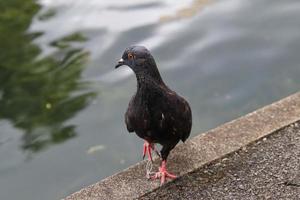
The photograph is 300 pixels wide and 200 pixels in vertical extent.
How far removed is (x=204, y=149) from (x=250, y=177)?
0.48m

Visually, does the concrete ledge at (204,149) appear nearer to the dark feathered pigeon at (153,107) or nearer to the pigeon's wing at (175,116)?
the dark feathered pigeon at (153,107)

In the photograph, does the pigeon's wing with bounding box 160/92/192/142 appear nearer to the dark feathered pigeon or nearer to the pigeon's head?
the dark feathered pigeon

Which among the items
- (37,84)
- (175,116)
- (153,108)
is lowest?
(37,84)

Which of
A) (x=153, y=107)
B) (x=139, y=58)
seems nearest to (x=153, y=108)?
(x=153, y=107)

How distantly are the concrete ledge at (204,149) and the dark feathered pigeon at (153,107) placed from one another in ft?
1.00

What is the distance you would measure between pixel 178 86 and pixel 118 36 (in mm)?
1755

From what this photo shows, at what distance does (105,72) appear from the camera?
947 centimetres

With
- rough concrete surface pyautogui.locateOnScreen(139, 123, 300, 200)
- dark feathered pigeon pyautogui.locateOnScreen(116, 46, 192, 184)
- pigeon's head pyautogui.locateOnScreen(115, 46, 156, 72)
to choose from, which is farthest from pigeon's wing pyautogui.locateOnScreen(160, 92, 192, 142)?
rough concrete surface pyautogui.locateOnScreen(139, 123, 300, 200)

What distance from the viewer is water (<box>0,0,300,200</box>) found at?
784 centimetres

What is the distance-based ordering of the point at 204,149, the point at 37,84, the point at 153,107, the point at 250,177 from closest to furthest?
the point at 153,107, the point at 250,177, the point at 204,149, the point at 37,84

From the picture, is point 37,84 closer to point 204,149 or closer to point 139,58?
point 204,149

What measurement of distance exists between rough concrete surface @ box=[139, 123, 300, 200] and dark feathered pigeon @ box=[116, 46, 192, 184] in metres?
0.32

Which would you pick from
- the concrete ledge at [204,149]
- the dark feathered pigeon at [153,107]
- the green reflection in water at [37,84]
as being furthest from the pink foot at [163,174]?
the green reflection in water at [37,84]

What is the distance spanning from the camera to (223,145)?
482 centimetres
